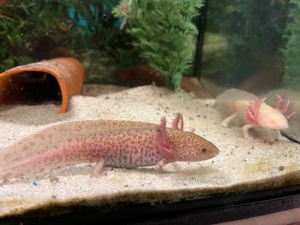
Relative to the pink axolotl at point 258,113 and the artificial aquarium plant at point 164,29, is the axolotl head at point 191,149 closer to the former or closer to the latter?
the pink axolotl at point 258,113

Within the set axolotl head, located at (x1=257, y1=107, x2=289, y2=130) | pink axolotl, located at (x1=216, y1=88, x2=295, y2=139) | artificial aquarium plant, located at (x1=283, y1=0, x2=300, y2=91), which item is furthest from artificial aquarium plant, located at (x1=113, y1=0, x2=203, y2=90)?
axolotl head, located at (x1=257, y1=107, x2=289, y2=130)

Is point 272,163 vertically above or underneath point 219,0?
underneath

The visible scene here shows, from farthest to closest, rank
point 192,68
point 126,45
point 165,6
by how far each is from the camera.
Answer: point 192,68, point 126,45, point 165,6

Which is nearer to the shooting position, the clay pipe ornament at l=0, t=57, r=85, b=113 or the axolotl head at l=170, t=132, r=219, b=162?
the axolotl head at l=170, t=132, r=219, b=162

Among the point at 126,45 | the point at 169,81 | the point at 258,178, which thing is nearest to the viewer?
the point at 258,178

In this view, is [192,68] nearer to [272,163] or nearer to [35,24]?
[35,24]

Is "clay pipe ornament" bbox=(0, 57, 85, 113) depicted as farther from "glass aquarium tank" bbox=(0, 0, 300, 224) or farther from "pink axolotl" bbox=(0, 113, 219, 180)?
"pink axolotl" bbox=(0, 113, 219, 180)

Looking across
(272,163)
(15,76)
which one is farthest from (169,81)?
(272,163)
